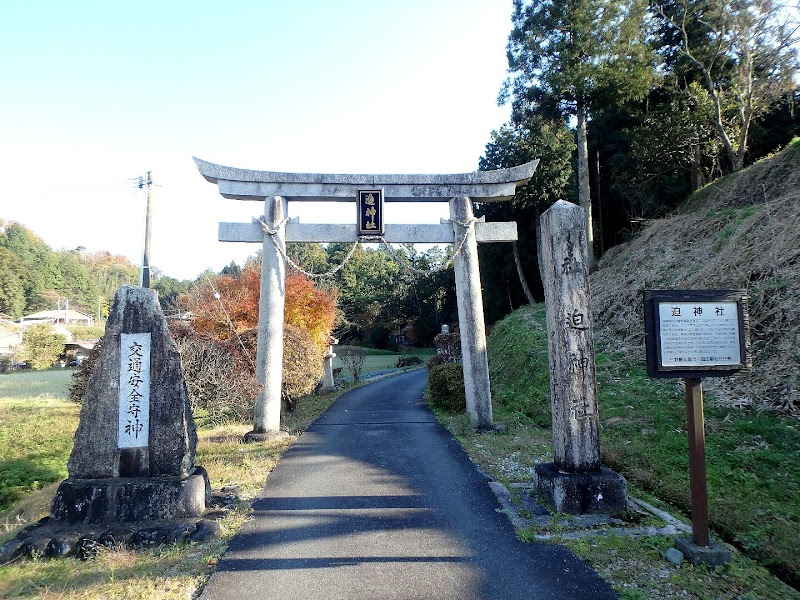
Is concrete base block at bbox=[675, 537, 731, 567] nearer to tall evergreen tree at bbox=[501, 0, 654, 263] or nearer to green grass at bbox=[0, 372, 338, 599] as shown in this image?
green grass at bbox=[0, 372, 338, 599]

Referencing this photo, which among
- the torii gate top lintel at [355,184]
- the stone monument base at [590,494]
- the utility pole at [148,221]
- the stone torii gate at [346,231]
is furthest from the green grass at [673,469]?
the utility pole at [148,221]

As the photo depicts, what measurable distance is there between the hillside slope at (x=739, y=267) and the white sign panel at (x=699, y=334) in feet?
10.7

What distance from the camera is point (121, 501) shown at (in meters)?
4.89

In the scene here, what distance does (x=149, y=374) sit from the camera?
17.4 feet

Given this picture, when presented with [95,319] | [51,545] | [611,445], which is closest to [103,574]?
[51,545]

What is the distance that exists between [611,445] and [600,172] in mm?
18745

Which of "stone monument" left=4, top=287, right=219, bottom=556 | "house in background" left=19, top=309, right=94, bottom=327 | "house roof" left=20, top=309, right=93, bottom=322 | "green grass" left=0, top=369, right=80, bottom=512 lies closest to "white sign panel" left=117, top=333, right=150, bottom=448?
"stone monument" left=4, top=287, right=219, bottom=556

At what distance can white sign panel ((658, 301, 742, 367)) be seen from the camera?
4230 millimetres

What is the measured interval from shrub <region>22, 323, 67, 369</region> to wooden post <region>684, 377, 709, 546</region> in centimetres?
4227

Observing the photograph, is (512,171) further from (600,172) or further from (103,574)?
(600,172)

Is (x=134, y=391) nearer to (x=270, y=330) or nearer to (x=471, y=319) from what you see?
(x=270, y=330)

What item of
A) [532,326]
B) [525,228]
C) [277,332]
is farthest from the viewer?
[525,228]

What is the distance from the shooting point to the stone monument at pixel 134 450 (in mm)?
4770

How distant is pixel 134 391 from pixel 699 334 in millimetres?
5675
